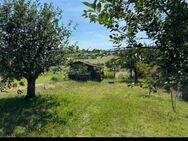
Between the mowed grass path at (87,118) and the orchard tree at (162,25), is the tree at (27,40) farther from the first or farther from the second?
the orchard tree at (162,25)

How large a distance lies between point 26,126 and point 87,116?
5.10 m

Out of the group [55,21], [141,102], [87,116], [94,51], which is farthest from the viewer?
[141,102]

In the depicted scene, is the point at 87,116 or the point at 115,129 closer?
the point at 115,129

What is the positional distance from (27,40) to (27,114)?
7.22m

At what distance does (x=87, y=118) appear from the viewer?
82.6 feet

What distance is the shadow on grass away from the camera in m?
22.4

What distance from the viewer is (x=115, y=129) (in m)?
22.9

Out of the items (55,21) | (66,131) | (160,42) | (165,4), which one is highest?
(55,21)

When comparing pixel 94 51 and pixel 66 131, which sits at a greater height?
pixel 94 51

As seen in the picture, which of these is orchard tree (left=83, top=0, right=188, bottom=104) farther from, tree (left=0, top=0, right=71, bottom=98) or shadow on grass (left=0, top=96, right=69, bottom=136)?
tree (left=0, top=0, right=71, bottom=98)

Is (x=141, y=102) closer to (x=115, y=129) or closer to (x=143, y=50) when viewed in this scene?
(x=115, y=129)

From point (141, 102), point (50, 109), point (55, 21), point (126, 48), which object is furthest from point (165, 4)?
point (141, 102)

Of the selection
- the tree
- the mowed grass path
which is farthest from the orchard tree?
the tree

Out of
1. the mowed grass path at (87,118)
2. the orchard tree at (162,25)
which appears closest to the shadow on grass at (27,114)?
the mowed grass path at (87,118)
